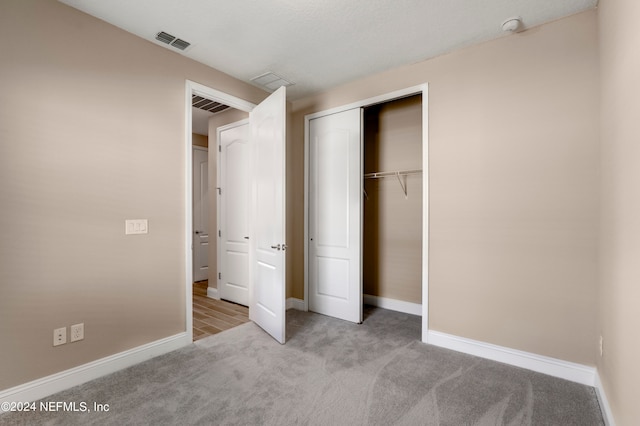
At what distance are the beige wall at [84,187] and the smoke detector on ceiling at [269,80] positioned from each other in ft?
2.53

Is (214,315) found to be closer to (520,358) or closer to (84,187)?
(84,187)

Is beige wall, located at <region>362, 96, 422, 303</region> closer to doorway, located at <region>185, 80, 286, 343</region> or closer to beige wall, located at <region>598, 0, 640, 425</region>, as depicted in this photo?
doorway, located at <region>185, 80, 286, 343</region>

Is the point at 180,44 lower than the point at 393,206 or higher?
higher

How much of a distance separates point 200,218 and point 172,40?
3450mm

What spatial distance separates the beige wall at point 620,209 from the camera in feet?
4.37

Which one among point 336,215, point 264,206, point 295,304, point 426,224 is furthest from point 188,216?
point 426,224

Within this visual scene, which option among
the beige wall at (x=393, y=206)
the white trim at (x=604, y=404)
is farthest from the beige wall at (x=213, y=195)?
the white trim at (x=604, y=404)

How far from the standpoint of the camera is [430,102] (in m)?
2.86

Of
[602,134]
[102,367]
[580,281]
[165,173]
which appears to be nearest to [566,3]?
[602,134]

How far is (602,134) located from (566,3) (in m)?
0.94

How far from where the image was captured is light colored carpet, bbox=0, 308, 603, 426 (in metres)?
1.81

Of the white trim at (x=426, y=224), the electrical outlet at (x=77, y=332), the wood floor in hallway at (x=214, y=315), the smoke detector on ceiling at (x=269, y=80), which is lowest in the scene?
the wood floor in hallway at (x=214, y=315)

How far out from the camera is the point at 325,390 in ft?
6.88

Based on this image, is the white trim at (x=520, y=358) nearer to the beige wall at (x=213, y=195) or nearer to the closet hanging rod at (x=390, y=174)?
the closet hanging rod at (x=390, y=174)
